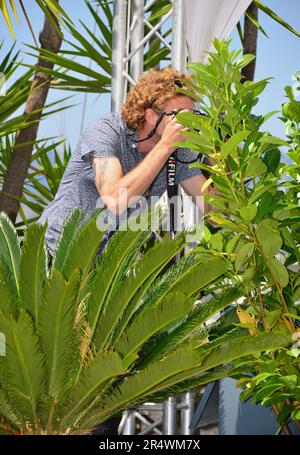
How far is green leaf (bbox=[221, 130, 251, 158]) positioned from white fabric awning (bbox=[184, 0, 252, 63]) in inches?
101

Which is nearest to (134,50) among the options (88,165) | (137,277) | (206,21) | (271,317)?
(206,21)

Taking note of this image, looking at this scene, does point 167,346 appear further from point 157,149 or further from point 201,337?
point 157,149

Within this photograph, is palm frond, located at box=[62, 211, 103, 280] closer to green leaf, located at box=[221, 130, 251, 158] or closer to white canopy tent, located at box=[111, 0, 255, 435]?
green leaf, located at box=[221, 130, 251, 158]

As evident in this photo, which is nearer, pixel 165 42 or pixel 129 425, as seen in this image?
pixel 129 425

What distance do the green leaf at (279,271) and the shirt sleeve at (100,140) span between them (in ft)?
3.33

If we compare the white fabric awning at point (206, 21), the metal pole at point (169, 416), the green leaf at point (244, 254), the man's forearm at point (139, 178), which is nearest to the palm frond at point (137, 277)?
the man's forearm at point (139, 178)

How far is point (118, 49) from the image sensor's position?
152 inches

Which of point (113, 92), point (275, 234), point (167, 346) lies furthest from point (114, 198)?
point (113, 92)

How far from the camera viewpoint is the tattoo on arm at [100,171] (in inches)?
96.5

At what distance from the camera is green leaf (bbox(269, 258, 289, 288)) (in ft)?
5.23

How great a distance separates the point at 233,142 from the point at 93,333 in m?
1.07

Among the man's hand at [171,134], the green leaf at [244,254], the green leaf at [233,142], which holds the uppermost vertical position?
the man's hand at [171,134]

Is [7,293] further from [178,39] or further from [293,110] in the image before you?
[178,39]

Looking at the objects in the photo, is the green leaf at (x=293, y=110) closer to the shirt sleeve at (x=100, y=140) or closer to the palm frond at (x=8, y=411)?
the shirt sleeve at (x=100, y=140)
